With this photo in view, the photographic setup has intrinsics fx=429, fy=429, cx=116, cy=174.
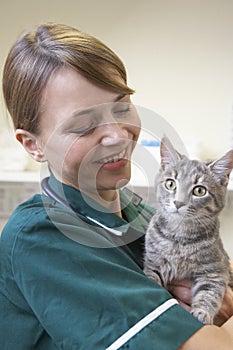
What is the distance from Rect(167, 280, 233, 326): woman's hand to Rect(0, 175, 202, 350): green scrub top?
5.5 inches

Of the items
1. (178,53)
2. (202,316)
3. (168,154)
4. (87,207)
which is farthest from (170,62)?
(202,316)

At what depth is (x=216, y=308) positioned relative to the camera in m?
0.77

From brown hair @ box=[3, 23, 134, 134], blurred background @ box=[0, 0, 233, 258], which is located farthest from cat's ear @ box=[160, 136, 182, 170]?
blurred background @ box=[0, 0, 233, 258]

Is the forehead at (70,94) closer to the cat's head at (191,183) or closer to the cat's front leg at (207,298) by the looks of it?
the cat's head at (191,183)

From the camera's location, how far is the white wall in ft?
6.43

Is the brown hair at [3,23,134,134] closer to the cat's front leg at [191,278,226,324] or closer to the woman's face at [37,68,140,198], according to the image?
the woman's face at [37,68,140,198]

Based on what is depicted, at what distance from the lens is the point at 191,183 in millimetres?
819

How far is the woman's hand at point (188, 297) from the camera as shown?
0.81 metres

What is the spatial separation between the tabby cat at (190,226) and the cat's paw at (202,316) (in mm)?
40

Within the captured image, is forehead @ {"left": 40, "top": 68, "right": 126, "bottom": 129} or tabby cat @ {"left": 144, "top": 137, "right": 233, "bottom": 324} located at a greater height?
forehead @ {"left": 40, "top": 68, "right": 126, "bottom": 129}

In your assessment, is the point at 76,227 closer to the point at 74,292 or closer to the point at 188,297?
the point at 74,292

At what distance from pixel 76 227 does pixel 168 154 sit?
0.82 feet

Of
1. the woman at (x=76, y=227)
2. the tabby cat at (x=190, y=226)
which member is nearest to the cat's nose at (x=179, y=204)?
the tabby cat at (x=190, y=226)

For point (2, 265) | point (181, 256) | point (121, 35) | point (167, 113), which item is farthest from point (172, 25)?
point (2, 265)
